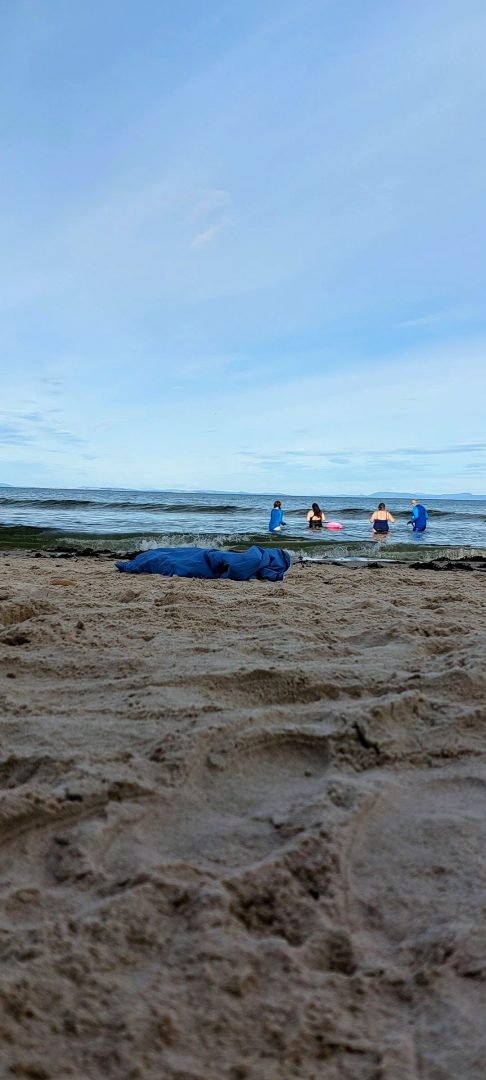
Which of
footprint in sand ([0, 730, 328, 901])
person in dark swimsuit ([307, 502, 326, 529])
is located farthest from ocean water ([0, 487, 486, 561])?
footprint in sand ([0, 730, 328, 901])

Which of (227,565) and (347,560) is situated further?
(347,560)

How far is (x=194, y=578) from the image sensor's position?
7.55 m

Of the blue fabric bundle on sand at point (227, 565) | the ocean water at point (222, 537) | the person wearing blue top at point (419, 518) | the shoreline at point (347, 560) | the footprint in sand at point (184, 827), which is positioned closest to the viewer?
the footprint in sand at point (184, 827)

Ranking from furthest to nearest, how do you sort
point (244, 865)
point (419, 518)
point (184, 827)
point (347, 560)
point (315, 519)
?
point (315, 519), point (419, 518), point (347, 560), point (184, 827), point (244, 865)

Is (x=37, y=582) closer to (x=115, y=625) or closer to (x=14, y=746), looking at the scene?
(x=115, y=625)

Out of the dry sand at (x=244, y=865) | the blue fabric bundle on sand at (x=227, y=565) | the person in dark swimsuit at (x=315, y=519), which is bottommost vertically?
the dry sand at (x=244, y=865)

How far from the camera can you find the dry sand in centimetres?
114

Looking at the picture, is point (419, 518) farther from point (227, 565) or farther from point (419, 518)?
point (227, 565)

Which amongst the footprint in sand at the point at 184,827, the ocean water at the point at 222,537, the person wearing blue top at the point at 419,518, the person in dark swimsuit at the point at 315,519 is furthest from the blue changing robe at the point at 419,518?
the footprint in sand at the point at 184,827

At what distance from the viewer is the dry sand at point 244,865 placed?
114 cm

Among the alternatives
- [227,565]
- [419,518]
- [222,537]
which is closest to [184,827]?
[227,565]

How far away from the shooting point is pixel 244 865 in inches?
62.9

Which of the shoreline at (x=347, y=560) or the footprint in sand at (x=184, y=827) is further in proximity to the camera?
the shoreline at (x=347, y=560)

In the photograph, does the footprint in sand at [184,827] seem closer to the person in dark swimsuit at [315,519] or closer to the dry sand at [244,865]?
the dry sand at [244,865]
